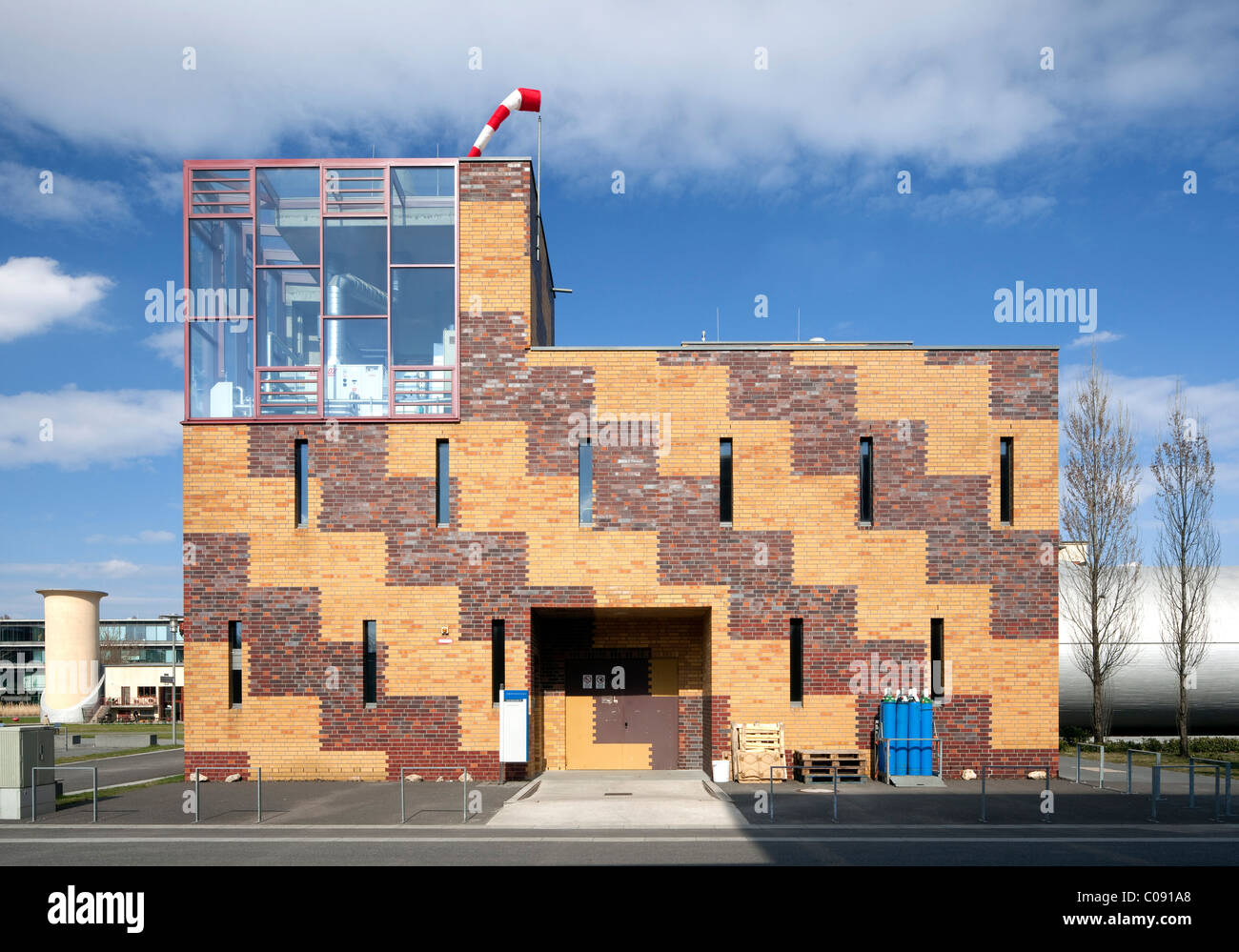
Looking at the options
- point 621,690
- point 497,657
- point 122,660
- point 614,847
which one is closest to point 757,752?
point 621,690

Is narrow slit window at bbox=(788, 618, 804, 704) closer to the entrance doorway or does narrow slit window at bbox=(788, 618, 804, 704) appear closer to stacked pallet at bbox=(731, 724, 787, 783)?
stacked pallet at bbox=(731, 724, 787, 783)

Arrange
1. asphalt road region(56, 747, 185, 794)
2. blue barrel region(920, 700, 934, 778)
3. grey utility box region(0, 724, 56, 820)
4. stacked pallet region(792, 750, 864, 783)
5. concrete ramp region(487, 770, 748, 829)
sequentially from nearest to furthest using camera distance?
1. concrete ramp region(487, 770, 748, 829)
2. grey utility box region(0, 724, 56, 820)
3. blue barrel region(920, 700, 934, 778)
4. stacked pallet region(792, 750, 864, 783)
5. asphalt road region(56, 747, 185, 794)

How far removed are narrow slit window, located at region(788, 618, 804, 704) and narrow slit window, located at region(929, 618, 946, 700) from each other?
10.1ft

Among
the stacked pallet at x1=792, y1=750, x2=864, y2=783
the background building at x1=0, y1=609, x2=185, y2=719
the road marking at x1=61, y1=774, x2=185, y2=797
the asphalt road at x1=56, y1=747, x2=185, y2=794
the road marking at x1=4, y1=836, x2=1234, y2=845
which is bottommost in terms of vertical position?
the background building at x1=0, y1=609, x2=185, y2=719

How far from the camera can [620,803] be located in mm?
17422

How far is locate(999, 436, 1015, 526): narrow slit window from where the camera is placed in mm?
21562

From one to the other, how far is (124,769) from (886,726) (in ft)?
72.1

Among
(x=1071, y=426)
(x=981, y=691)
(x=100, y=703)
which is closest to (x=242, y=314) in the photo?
(x=981, y=691)

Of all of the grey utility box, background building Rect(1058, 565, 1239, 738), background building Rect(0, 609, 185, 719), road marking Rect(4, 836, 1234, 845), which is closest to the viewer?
road marking Rect(4, 836, 1234, 845)

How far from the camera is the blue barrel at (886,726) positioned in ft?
66.1

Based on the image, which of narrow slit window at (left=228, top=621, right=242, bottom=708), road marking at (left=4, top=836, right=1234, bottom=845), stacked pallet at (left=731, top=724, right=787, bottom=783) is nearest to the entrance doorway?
stacked pallet at (left=731, top=724, right=787, bottom=783)

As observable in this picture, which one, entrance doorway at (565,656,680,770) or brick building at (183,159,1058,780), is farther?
entrance doorway at (565,656,680,770)

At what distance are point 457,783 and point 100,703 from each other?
51698 millimetres

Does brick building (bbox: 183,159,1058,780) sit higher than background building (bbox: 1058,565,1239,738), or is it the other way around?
brick building (bbox: 183,159,1058,780)
